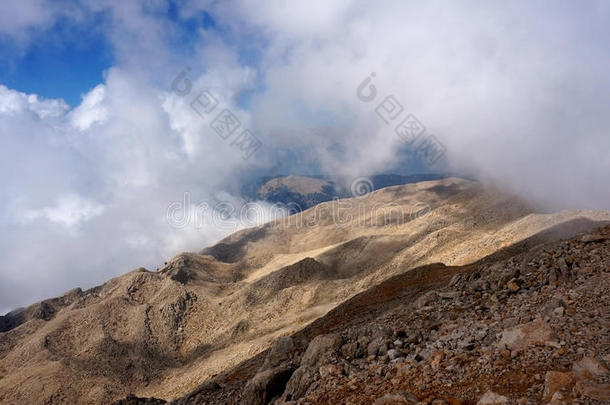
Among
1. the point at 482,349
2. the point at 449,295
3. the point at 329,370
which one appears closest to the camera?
the point at 482,349

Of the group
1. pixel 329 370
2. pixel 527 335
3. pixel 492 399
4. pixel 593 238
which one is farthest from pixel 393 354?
pixel 593 238

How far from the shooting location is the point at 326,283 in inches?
1924

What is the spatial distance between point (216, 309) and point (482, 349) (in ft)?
151

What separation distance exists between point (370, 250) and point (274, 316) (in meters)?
24.3

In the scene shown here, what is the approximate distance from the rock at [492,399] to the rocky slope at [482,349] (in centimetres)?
1

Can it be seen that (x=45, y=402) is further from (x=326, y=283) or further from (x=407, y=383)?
(x=407, y=383)

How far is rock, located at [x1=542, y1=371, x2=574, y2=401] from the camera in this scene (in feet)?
22.4

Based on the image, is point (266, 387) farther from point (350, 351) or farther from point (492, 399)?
point (492, 399)

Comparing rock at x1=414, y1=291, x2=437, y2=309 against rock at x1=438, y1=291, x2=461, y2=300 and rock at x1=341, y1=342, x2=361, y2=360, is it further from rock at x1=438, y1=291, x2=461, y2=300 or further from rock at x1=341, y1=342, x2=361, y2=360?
rock at x1=341, y1=342, x2=361, y2=360

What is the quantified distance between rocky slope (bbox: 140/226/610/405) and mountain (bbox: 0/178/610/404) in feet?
14.9

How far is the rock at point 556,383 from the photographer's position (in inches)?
269

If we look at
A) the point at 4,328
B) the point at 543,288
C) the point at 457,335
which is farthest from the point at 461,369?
the point at 4,328

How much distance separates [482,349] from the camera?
8.95 meters

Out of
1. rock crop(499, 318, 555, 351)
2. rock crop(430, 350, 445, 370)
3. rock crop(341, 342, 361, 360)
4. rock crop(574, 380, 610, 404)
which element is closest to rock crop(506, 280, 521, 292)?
rock crop(499, 318, 555, 351)
